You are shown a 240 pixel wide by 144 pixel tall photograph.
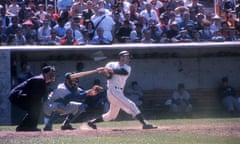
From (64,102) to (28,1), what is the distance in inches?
241

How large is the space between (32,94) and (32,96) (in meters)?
0.05

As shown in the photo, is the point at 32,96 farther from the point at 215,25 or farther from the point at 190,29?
the point at 215,25

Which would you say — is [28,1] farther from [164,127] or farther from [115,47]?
[164,127]

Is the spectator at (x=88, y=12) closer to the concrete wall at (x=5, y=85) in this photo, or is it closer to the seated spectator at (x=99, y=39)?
the seated spectator at (x=99, y=39)

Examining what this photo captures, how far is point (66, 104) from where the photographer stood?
690 inches

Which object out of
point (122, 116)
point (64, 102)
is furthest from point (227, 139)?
point (122, 116)

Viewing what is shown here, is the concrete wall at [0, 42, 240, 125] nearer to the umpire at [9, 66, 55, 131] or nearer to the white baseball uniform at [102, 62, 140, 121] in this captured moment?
the white baseball uniform at [102, 62, 140, 121]

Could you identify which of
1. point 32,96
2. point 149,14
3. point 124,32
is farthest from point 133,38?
point 32,96

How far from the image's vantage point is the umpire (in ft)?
52.0

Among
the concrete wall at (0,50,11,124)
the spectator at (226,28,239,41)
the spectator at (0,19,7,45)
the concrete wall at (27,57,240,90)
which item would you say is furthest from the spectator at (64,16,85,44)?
the spectator at (226,28,239,41)

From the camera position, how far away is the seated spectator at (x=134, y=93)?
22200 millimetres

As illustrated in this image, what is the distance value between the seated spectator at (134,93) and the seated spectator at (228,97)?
2.66m

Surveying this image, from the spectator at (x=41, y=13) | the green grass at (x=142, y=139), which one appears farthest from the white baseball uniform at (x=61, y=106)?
the spectator at (x=41, y=13)

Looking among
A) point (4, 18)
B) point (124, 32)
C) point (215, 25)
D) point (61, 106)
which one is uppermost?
point (4, 18)
